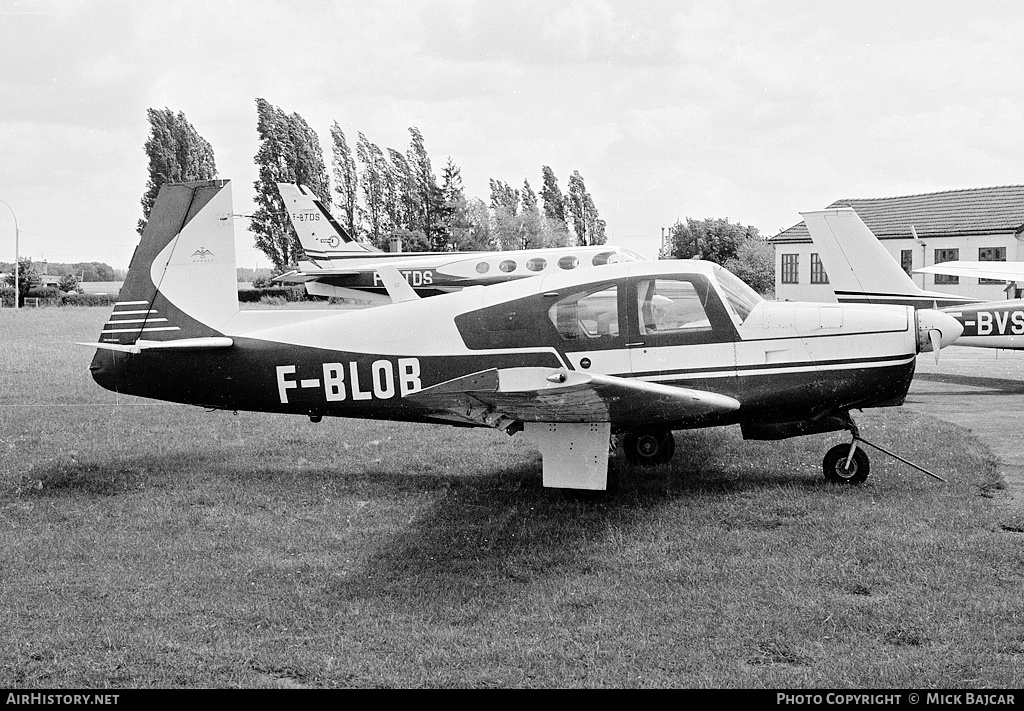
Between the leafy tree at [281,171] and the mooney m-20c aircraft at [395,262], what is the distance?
29.4 meters

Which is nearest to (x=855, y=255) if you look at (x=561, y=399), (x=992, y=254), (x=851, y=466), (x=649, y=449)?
(x=649, y=449)

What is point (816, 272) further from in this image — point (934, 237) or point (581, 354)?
point (581, 354)

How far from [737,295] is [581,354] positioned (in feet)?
4.59

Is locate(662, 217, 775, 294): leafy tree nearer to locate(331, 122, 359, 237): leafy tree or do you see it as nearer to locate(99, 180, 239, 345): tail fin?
locate(331, 122, 359, 237): leafy tree

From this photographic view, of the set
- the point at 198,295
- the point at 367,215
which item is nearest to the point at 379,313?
the point at 198,295

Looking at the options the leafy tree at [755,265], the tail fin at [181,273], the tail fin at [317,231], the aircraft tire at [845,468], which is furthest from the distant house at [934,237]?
the tail fin at [181,273]

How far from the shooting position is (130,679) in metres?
4.84

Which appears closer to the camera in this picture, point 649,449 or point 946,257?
point 649,449

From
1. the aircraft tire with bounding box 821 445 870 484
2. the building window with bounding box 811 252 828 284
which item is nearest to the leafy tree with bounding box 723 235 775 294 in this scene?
the building window with bounding box 811 252 828 284

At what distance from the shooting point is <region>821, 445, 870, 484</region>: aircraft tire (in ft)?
27.8

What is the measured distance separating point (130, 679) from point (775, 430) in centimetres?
571

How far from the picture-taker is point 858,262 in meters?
15.7

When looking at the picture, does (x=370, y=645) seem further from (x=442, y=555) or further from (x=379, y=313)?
(x=379, y=313)

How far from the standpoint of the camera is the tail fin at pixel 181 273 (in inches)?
355
